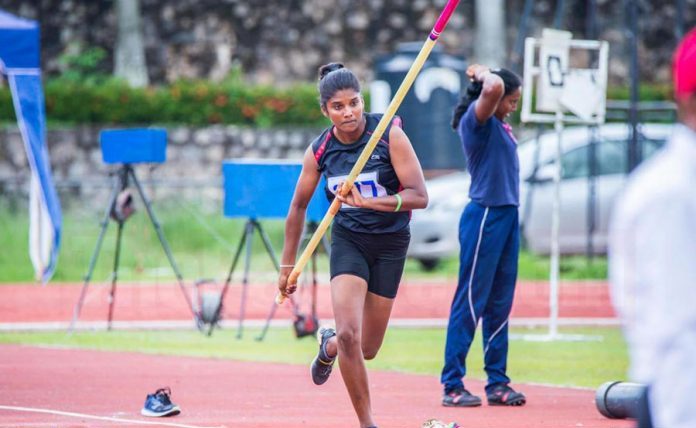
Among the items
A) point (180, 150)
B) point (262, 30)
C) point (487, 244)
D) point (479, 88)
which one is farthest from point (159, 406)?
point (262, 30)

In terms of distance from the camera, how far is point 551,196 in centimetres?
1983

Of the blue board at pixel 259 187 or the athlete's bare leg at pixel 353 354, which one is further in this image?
the blue board at pixel 259 187

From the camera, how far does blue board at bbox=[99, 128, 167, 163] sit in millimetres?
14383

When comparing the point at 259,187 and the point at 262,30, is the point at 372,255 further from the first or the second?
the point at 262,30

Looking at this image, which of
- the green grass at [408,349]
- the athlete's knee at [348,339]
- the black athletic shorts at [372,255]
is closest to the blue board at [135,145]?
the green grass at [408,349]

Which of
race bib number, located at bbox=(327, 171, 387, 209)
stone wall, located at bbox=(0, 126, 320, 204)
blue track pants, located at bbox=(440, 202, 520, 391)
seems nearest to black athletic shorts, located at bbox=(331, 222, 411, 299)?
race bib number, located at bbox=(327, 171, 387, 209)

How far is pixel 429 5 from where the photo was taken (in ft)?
94.8

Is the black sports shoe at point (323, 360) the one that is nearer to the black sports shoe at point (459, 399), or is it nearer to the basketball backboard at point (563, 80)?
the black sports shoe at point (459, 399)

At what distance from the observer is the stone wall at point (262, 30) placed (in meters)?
28.8

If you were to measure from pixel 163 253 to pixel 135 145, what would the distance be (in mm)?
7305

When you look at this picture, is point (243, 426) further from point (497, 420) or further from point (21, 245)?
point (21, 245)

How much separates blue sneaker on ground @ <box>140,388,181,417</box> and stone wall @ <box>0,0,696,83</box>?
19.9 m

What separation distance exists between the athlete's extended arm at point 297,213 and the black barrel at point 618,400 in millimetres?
1913

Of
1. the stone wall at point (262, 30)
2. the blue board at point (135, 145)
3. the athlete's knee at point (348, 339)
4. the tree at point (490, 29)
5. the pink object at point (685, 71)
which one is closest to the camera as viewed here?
the pink object at point (685, 71)
